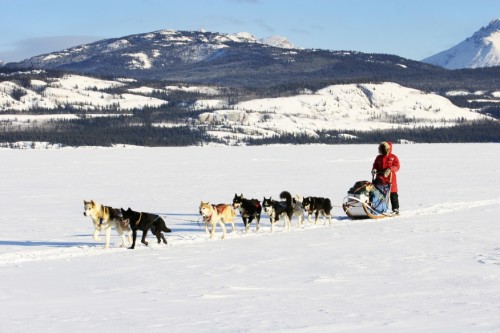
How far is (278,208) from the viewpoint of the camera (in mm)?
14031

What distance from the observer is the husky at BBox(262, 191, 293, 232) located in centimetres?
1358

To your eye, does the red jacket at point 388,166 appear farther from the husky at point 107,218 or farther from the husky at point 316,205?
Answer: the husky at point 107,218

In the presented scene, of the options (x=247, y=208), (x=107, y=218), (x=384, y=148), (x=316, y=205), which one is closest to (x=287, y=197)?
(x=247, y=208)

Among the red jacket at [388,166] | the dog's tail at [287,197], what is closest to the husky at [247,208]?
the dog's tail at [287,197]

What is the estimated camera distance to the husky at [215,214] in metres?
12.8

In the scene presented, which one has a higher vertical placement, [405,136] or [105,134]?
[105,134]

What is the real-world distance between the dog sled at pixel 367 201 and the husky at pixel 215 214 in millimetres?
3166

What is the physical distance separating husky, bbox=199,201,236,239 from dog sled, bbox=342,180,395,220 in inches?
125

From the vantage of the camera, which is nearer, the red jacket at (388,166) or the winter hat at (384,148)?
the winter hat at (384,148)

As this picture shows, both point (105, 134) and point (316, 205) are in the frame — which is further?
point (105, 134)

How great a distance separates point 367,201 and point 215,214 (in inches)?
161

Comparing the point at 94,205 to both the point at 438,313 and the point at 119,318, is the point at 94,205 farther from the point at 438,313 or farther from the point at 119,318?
the point at 438,313

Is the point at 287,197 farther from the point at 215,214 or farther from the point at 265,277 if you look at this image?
the point at 265,277

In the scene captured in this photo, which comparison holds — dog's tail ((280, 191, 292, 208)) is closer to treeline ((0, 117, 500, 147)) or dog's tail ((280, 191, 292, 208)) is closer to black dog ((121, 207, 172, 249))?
black dog ((121, 207, 172, 249))
